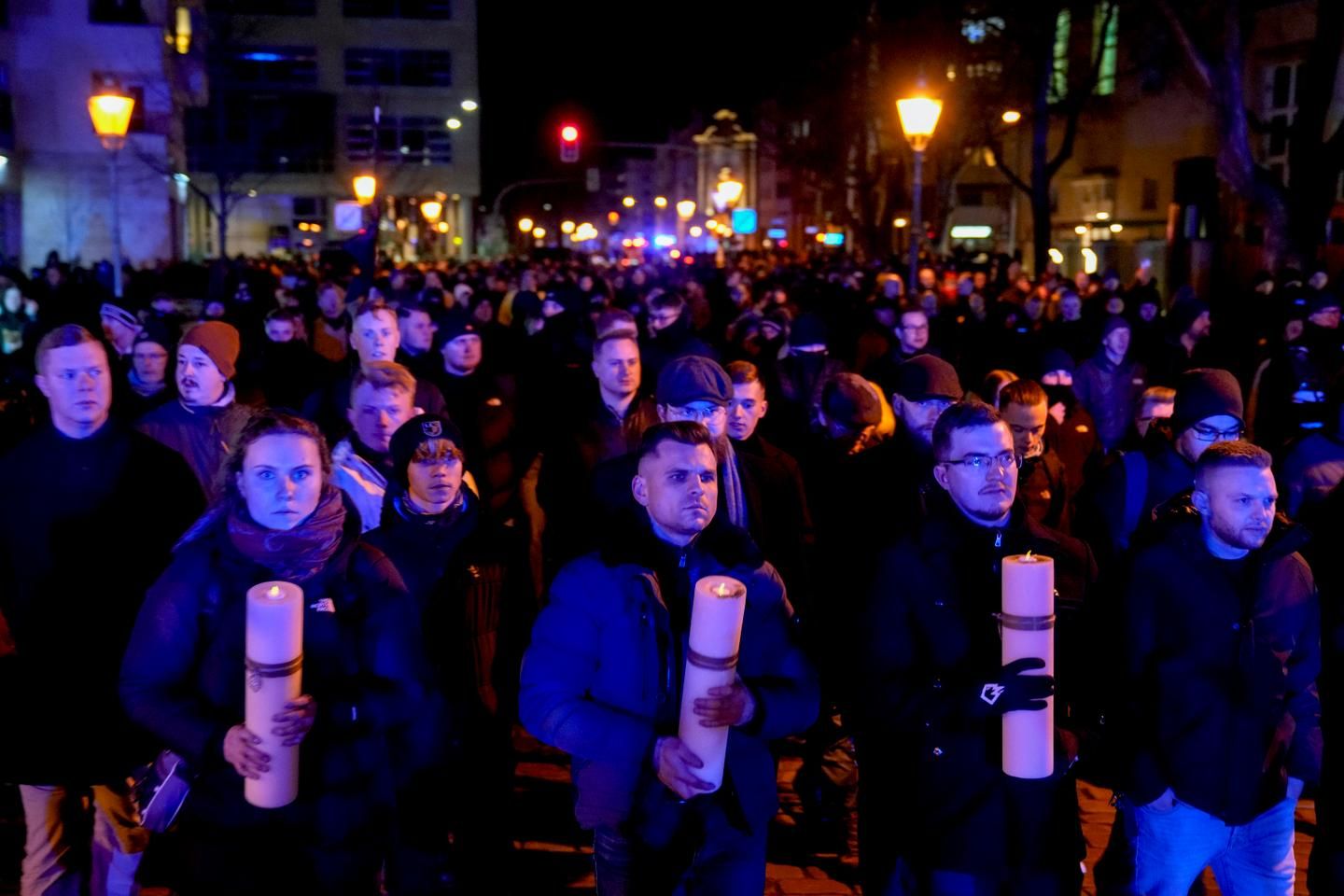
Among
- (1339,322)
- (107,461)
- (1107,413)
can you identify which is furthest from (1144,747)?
(1339,322)

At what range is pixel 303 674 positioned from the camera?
332cm

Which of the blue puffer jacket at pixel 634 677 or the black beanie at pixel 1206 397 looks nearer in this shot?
the blue puffer jacket at pixel 634 677

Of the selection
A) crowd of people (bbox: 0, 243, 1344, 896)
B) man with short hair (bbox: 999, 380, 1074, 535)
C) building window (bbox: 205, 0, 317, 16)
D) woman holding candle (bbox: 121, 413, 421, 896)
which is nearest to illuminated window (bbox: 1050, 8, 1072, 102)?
building window (bbox: 205, 0, 317, 16)

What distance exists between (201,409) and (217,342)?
1.00 feet

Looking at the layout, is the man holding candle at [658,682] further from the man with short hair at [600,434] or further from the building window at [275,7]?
the building window at [275,7]

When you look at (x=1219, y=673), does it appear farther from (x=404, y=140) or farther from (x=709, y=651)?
(x=404, y=140)

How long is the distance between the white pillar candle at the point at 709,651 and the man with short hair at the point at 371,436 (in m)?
2.38

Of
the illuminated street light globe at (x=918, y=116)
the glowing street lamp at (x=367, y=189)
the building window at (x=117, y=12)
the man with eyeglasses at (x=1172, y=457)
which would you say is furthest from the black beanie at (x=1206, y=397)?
the building window at (x=117, y=12)

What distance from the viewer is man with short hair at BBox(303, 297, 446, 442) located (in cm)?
657

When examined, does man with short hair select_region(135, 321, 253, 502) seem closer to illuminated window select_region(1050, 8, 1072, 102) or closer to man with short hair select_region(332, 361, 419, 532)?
man with short hair select_region(332, 361, 419, 532)

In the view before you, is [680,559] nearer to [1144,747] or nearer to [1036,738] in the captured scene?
[1036,738]

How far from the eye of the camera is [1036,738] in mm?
3191

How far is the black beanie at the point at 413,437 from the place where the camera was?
465 cm

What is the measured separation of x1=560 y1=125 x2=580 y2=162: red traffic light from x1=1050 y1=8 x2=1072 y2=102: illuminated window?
2066cm
